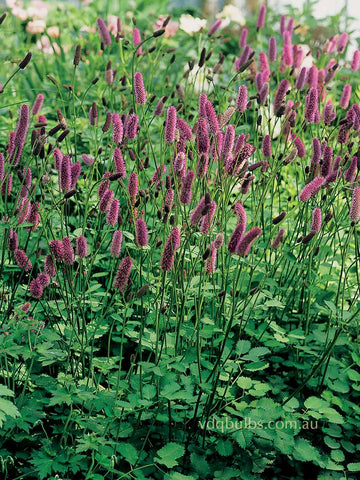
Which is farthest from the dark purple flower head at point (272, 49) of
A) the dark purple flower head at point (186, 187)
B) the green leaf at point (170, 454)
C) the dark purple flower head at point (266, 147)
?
the green leaf at point (170, 454)

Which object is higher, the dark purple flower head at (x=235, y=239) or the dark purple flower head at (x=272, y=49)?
the dark purple flower head at (x=272, y=49)

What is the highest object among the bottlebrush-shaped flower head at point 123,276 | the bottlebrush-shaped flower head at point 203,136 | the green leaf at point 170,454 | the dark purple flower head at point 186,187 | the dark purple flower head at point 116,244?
the bottlebrush-shaped flower head at point 203,136

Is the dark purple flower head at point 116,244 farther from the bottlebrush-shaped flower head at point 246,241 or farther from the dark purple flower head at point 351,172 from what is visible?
the dark purple flower head at point 351,172

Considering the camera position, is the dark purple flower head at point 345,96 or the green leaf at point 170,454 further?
the dark purple flower head at point 345,96

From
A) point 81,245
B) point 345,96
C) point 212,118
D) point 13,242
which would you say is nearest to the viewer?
point 81,245

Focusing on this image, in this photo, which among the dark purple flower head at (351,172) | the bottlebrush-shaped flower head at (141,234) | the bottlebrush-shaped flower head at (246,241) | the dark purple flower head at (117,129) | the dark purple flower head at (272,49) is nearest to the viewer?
the bottlebrush-shaped flower head at (246,241)

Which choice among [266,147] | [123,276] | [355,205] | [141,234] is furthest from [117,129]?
[355,205]

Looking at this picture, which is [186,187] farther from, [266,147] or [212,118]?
[266,147]

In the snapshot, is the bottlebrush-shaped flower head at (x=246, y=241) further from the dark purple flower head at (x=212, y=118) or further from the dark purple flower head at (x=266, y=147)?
the dark purple flower head at (x=266, y=147)

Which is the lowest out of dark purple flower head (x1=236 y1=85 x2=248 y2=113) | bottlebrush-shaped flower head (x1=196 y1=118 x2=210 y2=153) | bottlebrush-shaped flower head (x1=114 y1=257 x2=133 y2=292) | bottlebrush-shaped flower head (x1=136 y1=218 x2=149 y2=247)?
bottlebrush-shaped flower head (x1=114 y1=257 x2=133 y2=292)

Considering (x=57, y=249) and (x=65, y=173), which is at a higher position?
(x=65, y=173)

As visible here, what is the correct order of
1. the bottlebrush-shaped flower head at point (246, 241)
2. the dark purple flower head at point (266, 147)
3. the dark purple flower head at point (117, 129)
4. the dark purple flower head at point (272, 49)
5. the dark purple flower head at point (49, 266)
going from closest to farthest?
the bottlebrush-shaped flower head at point (246, 241)
the dark purple flower head at point (49, 266)
the dark purple flower head at point (117, 129)
the dark purple flower head at point (266, 147)
the dark purple flower head at point (272, 49)

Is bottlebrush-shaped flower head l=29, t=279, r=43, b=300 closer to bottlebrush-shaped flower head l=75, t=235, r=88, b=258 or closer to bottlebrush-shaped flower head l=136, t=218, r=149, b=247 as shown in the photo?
bottlebrush-shaped flower head l=75, t=235, r=88, b=258

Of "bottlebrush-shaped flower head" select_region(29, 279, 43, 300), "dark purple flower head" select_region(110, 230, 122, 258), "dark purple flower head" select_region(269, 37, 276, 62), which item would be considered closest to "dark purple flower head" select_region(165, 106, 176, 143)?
"dark purple flower head" select_region(110, 230, 122, 258)
